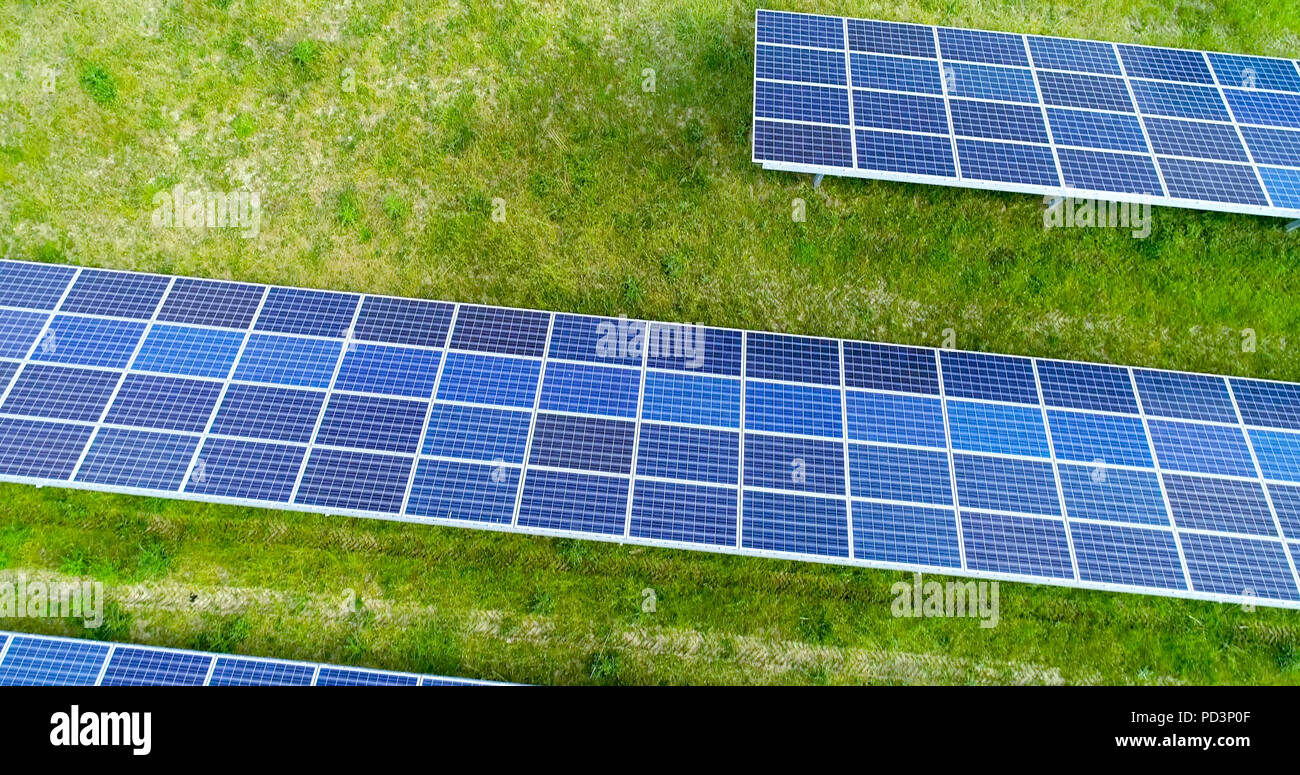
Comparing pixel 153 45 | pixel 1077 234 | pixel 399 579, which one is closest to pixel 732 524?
pixel 399 579

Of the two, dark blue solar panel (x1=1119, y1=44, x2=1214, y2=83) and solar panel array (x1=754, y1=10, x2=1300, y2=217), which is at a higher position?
dark blue solar panel (x1=1119, y1=44, x2=1214, y2=83)

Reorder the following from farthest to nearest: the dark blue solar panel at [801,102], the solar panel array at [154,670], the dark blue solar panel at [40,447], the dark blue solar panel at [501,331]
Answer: the dark blue solar panel at [801,102], the dark blue solar panel at [501,331], the dark blue solar panel at [40,447], the solar panel array at [154,670]

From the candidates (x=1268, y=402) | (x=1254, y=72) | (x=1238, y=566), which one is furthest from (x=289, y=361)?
(x=1254, y=72)

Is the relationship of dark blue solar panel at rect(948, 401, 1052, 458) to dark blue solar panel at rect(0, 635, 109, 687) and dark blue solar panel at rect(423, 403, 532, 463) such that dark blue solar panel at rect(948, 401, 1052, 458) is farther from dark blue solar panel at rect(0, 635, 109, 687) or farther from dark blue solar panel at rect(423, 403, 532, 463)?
dark blue solar panel at rect(0, 635, 109, 687)

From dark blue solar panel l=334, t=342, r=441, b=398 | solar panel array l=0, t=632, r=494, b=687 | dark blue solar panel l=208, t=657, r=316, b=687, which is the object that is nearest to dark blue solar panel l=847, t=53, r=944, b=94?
dark blue solar panel l=334, t=342, r=441, b=398

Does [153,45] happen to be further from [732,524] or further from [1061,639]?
[1061,639]

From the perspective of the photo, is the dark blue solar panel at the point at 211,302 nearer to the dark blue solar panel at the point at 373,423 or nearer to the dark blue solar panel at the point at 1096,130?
the dark blue solar panel at the point at 373,423

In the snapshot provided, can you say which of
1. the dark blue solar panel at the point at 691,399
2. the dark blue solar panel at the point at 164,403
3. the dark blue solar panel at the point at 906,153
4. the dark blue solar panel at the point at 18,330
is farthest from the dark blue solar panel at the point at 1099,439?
the dark blue solar panel at the point at 18,330
